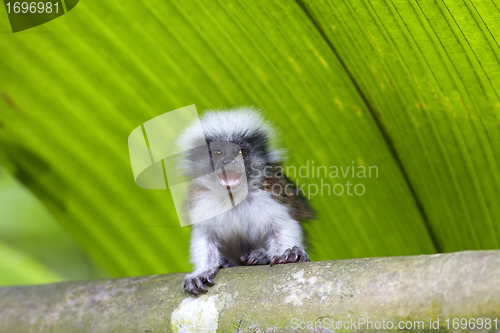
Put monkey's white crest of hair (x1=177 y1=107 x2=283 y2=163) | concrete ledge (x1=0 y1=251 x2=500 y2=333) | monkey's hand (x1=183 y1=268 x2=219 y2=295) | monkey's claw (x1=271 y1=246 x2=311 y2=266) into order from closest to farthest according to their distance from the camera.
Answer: concrete ledge (x1=0 y1=251 x2=500 y2=333)
monkey's hand (x1=183 y1=268 x2=219 y2=295)
monkey's claw (x1=271 y1=246 x2=311 y2=266)
monkey's white crest of hair (x1=177 y1=107 x2=283 y2=163)

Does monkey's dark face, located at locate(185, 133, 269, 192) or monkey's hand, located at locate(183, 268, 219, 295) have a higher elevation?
monkey's dark face, located at locate(185, 133, 269, 192)

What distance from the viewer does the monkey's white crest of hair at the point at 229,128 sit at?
2.08 meters

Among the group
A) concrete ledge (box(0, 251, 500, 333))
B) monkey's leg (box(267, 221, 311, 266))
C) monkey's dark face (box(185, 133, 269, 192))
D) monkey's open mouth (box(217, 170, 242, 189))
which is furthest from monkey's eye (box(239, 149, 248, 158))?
concrete ledge (box(0, 251, 500, 333))

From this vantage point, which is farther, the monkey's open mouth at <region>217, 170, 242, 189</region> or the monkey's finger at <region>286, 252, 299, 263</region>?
the monkey's open mouth at <region>217, 170, 242, 189</region>

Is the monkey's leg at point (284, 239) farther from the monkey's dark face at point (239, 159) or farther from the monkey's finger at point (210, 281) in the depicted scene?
the monkey's finger at point (210, 281)

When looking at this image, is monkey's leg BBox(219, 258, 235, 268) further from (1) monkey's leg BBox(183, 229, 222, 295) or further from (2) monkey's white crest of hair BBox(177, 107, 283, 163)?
(2) monkey's white crest of hair BBox(177, 107, 283, 163)

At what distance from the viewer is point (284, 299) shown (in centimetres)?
127

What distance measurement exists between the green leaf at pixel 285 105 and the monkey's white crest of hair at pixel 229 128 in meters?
0.10

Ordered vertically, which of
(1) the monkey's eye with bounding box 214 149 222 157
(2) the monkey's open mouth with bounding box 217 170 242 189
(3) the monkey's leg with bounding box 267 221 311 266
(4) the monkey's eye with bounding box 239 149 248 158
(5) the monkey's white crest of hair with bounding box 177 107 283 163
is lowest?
(3) the monkey's leg with bounding box 267 221 311 266

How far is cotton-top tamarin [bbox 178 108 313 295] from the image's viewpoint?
2.03 meters

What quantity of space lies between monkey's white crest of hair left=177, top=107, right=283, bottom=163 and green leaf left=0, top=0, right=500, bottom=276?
10 cm

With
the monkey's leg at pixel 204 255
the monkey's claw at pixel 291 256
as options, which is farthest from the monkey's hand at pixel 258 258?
the monkey's claw at pixel 291 256

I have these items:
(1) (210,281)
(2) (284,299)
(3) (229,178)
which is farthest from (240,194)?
(2) (284,299)

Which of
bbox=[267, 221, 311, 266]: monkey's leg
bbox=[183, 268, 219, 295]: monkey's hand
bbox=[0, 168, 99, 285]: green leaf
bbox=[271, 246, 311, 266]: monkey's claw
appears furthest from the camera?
bbox=[0, 168, 99, 285]: green leaf
